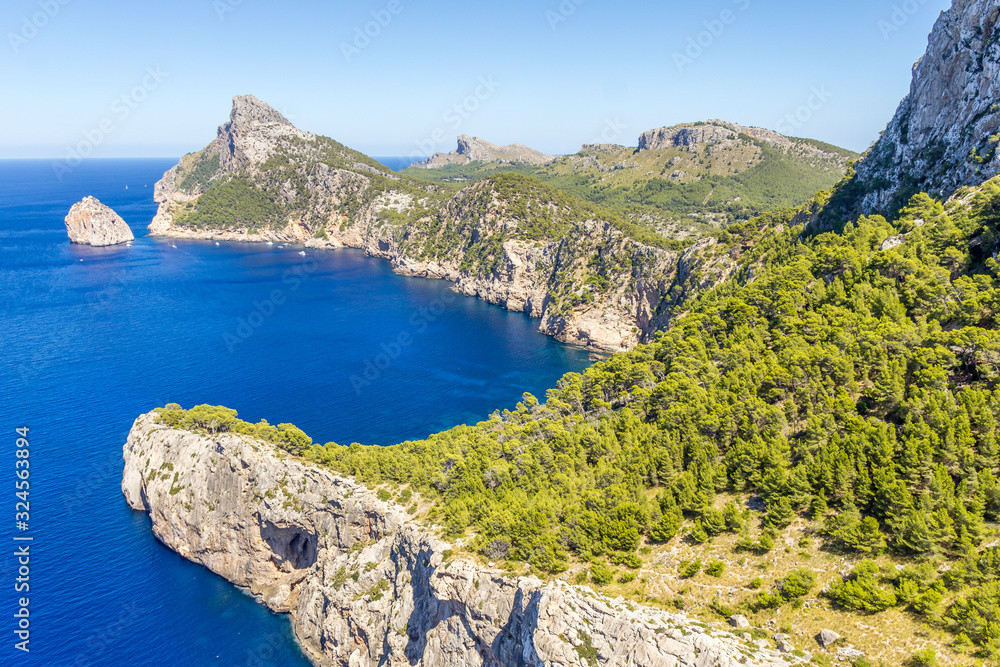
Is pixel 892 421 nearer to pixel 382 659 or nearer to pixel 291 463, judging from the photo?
pixel 382 659

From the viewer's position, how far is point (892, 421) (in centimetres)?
3325

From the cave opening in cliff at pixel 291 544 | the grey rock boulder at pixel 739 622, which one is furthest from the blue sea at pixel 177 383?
the grey rock boulder at pixel 739 622

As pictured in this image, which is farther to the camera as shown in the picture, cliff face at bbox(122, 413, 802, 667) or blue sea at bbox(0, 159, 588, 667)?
blue sea at bbox(0, 159, 588, 667)

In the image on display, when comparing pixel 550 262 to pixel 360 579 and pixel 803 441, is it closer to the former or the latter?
pixel 360 579

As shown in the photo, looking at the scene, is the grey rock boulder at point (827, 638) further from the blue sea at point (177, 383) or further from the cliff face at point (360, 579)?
the blue sea at point (177, 383)

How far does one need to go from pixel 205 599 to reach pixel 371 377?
48.3 m

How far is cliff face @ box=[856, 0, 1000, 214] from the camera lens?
49.1 metres

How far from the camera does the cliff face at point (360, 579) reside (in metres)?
26.8

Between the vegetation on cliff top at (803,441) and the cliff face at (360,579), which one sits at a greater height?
the vegetation on cliff top at (803,441)

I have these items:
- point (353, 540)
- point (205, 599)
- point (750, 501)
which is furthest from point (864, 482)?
point (205, 599)

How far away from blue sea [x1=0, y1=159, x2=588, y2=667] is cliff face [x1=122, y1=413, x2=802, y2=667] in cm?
326

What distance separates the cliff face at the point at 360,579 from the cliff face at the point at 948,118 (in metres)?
53.0

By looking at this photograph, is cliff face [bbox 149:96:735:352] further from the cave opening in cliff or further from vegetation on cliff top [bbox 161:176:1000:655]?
the cave opening in cliff

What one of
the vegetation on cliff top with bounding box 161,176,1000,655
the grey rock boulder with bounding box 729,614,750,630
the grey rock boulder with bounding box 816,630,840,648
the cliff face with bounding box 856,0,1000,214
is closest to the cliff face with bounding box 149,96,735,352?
the cliff face with bounding box 856,0,1000,214
